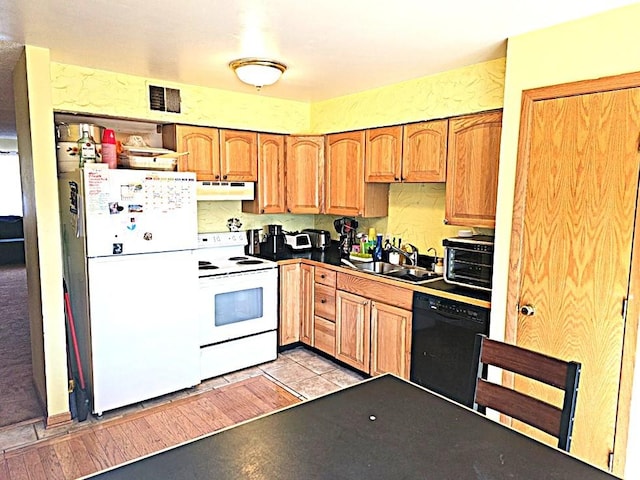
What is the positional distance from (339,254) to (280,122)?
1.34 metres

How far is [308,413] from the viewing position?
1.46 m

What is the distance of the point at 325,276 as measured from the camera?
3.84 meters

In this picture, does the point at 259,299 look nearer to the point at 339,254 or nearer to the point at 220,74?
the point at 339,254

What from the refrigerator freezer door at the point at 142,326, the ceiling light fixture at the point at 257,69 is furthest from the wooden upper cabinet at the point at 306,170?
the refrigerator freezer door at the point at 142,326

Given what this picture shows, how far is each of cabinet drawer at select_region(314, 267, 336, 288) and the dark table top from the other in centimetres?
225

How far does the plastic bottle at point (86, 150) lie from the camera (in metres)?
2.91

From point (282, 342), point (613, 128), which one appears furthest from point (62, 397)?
point (613, 128)

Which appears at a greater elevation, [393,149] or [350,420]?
[393,149]

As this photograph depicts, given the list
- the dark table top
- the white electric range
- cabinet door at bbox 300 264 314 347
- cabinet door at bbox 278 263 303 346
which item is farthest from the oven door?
the dark table top

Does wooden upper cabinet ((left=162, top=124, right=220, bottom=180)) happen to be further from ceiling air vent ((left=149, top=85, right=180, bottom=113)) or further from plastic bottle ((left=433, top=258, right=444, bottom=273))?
Result: plastic bottle ((left=433, top=258, right=444, bottom=273))

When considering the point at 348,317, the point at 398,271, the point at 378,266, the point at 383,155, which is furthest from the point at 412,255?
the point at 383,155

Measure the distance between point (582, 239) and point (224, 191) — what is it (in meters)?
2.69

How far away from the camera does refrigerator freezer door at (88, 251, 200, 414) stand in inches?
115

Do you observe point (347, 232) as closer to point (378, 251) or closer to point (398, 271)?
point (378, 251)
